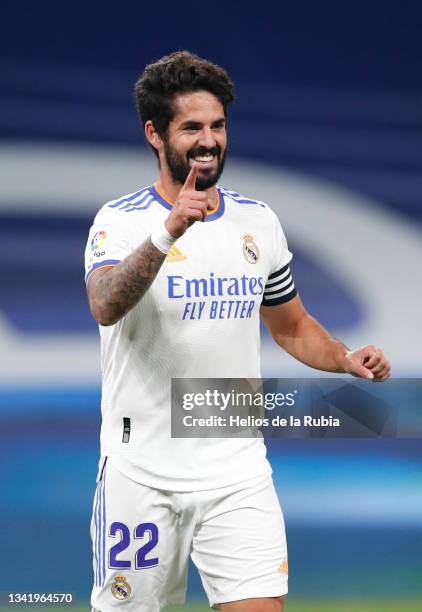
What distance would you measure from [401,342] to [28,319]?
4.98ft

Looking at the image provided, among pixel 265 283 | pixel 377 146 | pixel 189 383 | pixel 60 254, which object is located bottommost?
pixel 189 383

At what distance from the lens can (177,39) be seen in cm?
472

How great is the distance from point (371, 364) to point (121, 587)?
3.08 ft

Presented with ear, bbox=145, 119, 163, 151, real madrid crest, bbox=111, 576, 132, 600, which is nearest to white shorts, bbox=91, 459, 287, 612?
real madrid crest, bbox=111, 576, 132, 600

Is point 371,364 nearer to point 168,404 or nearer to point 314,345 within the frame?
point 314,345

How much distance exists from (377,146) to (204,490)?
205 cm

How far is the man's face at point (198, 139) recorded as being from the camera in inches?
125

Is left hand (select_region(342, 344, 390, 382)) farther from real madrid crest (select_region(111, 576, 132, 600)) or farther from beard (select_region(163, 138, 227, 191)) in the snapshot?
real madrid crest (select_region(111, 576, 132, 600))

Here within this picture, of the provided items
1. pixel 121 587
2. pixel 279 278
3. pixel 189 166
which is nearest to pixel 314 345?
pixel 279 278

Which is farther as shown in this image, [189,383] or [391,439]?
[391,439]

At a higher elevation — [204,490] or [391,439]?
[391,439]

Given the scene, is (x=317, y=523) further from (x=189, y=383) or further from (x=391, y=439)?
(x=189, y=383)

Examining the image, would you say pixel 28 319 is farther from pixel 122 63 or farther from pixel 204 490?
pixel 204 490

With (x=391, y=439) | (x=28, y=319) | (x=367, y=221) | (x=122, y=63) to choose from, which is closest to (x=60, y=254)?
(x=28, y=319)
